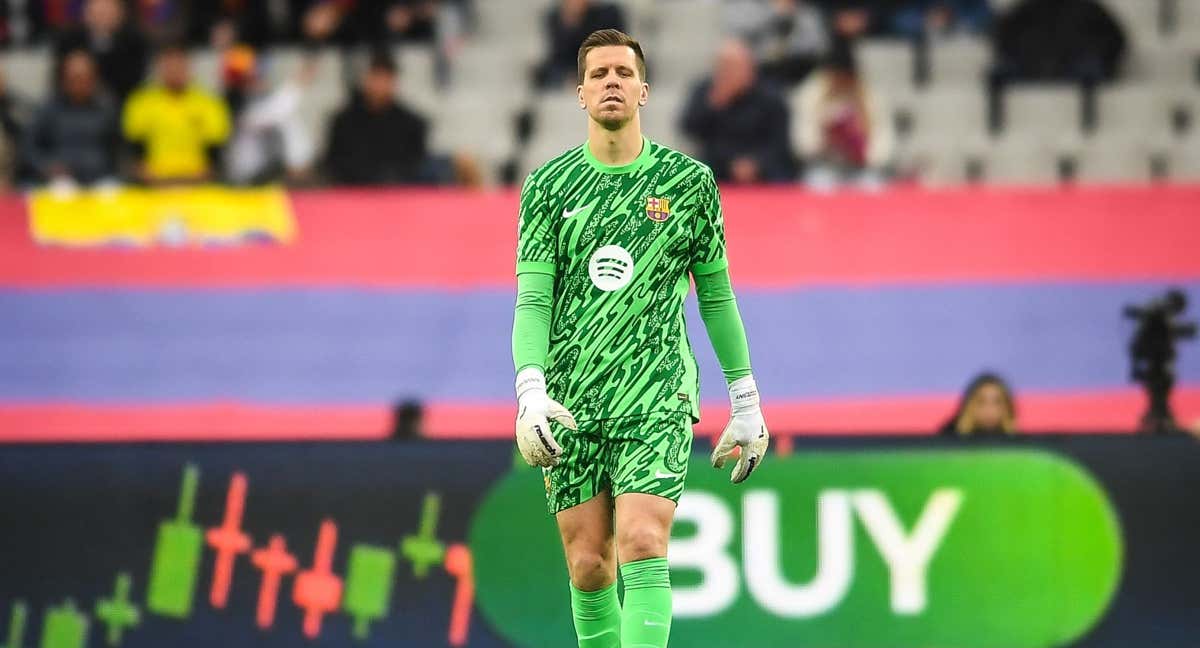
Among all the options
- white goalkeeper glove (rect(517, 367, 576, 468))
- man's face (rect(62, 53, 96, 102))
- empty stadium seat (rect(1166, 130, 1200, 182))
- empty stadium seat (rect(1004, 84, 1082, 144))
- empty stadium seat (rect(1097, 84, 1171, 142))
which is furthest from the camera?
empty stadium seat (rect(1004, 84, 1082, 144))

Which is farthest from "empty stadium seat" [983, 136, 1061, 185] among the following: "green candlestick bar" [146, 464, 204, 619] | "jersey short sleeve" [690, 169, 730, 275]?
"jersey short sleeve" [690, 169, 730, 275]

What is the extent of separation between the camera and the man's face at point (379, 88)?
43.7ft

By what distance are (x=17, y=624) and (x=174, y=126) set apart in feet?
21.3

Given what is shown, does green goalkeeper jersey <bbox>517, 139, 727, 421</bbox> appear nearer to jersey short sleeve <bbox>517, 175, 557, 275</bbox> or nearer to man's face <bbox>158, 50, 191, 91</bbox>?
jersey short sleeve <bbox>517, 175, 557, 275</bbox>

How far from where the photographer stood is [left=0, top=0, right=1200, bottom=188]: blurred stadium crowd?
43.6ft

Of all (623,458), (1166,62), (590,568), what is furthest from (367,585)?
(1166,62)

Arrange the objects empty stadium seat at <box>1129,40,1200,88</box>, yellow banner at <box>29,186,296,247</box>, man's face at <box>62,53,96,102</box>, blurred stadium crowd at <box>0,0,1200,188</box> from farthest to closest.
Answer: empty stadium seat at <box>1129,40,1200,88</box>
man's face at <box>62,53,96,102</box>
blurred stadium crowd at <box>0,0,1200,188</box>
yellow banner at <box>29,186,296,247</box>

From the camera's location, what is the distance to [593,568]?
5.73m

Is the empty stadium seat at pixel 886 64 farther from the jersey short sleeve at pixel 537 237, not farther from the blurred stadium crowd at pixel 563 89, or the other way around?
the jersey short sleeve at pixel 537 237

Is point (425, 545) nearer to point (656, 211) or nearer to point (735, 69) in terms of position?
point (656, 211)

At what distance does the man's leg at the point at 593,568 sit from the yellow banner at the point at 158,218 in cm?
681

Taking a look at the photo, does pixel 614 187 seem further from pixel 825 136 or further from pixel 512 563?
pixel 825 136

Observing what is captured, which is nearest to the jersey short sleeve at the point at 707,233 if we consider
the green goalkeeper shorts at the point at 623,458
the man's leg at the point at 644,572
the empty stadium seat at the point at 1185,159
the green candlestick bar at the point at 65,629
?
the green goalkeeper shorts at the point at 623,458

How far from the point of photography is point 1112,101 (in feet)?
47.1
